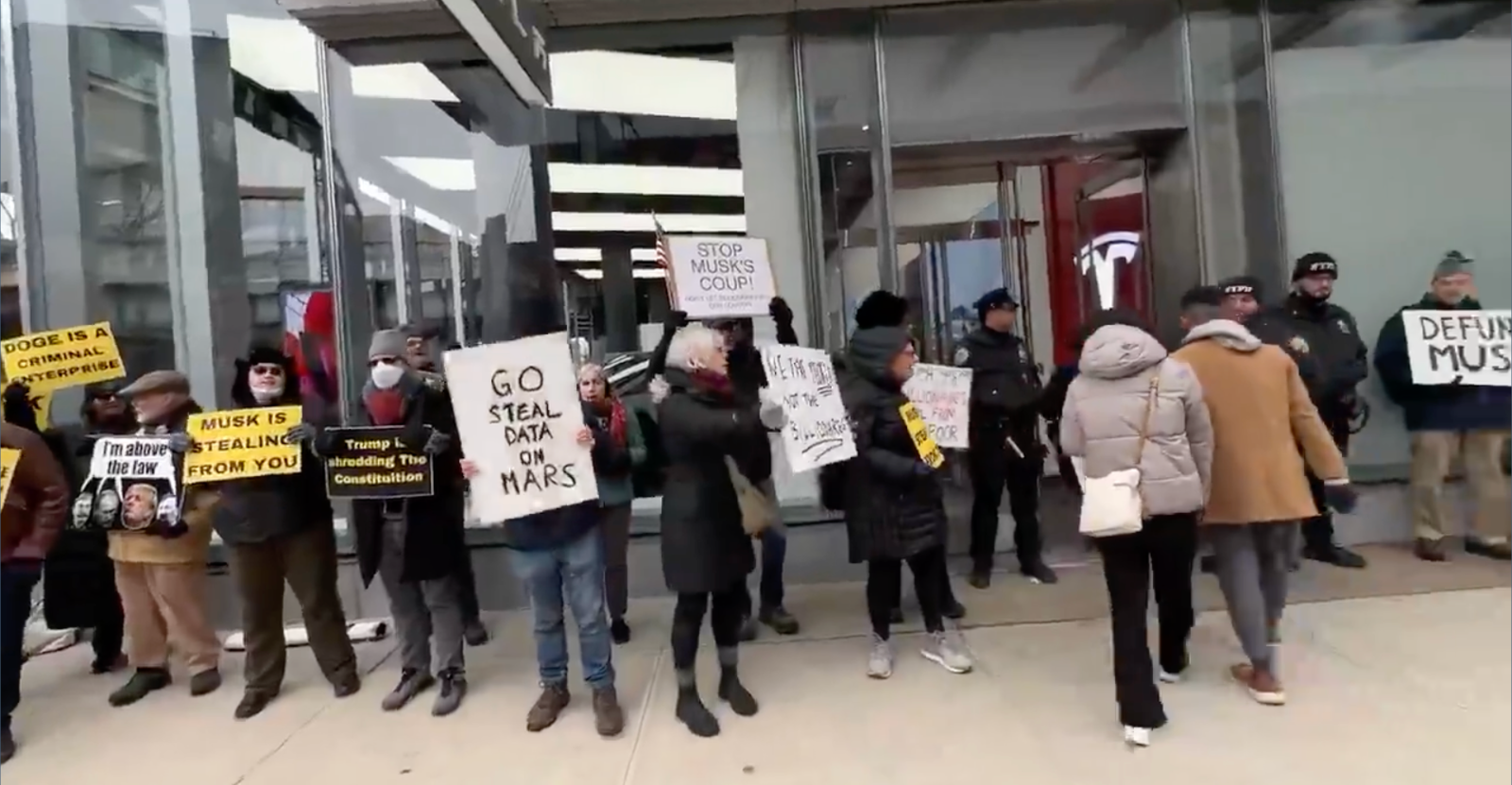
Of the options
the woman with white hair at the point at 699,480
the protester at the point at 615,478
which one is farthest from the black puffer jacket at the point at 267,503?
the woman with white hair at the point at 699,480

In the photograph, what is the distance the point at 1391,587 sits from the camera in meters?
6.07

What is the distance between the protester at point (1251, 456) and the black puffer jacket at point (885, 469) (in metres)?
1.30

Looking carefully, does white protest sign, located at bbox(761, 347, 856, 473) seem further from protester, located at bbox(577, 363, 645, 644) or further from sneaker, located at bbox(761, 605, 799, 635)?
sneaker, located at bbox(761, 605, 799, 635)

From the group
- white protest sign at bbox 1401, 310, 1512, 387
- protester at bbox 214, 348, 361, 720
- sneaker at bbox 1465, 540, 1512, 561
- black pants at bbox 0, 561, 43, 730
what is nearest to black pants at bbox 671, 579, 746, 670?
protester at bbox 214, 348, 361, 720

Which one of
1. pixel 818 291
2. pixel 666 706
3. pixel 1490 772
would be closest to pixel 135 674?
pixel 666 706

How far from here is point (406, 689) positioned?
16.5 ft

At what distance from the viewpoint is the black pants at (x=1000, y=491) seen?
638 cm

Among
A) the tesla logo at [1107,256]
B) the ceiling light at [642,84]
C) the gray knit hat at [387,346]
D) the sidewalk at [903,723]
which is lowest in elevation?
the sidewalk at [903,723]

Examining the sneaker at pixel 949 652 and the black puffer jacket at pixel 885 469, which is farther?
the sneaker at pixel 949 652

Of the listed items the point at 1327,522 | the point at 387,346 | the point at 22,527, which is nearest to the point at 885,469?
the point at 387,346

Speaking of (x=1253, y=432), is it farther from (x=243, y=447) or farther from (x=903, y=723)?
(x=243, y=447)

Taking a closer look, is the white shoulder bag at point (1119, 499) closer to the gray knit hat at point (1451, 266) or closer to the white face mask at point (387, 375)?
the white face mask at point (387, 375)

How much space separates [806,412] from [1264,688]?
2491 millimetres

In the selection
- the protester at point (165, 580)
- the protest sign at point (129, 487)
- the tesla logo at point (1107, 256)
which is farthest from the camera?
the tesla logo at point (1107, 256)
